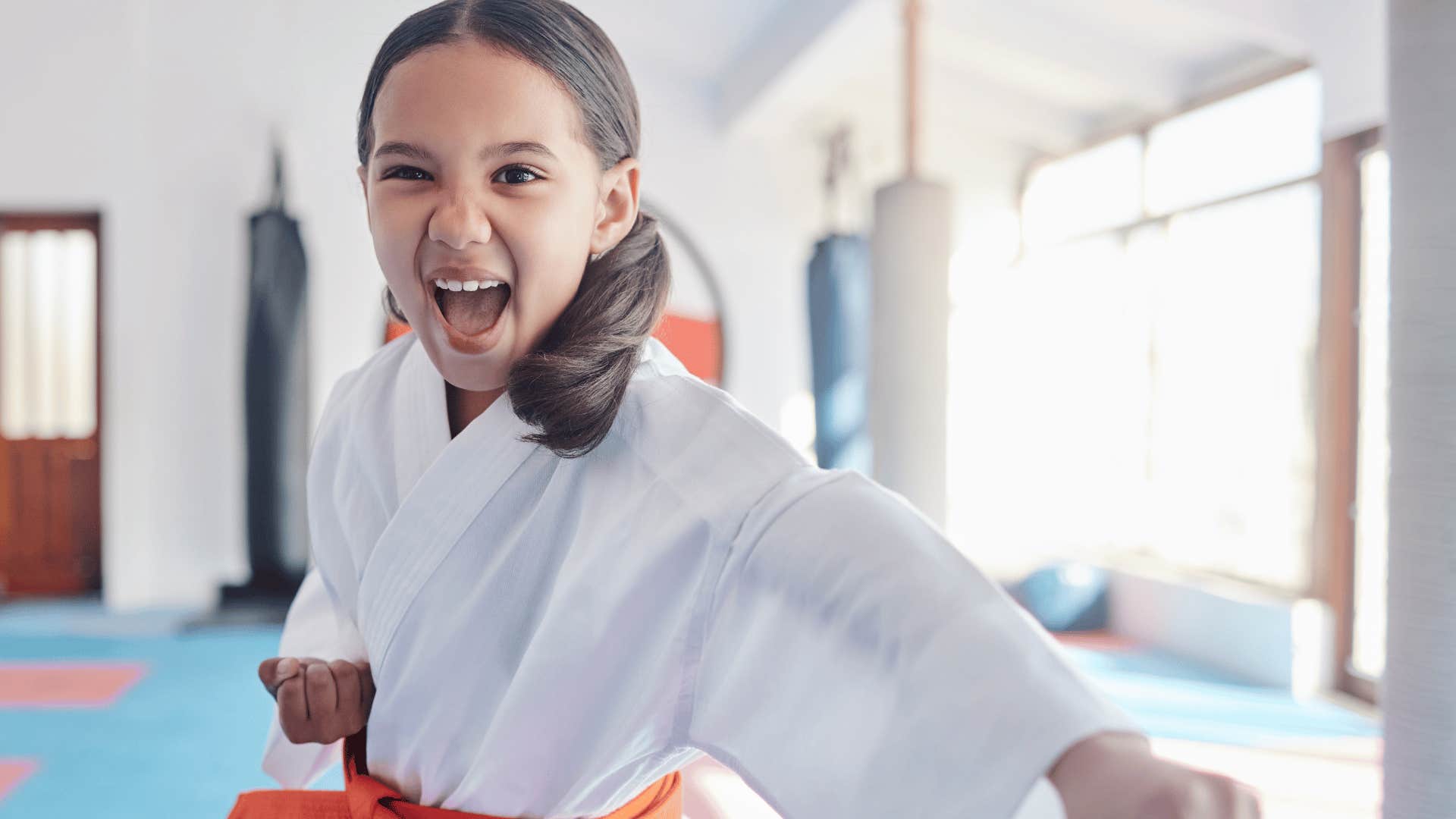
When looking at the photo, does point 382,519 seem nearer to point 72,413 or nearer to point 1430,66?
point 1430,66

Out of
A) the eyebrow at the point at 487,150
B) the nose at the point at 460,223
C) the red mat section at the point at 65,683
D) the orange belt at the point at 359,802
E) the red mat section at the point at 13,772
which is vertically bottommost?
the red mat section at the point at 13,772

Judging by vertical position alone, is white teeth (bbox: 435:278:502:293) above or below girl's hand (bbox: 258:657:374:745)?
above

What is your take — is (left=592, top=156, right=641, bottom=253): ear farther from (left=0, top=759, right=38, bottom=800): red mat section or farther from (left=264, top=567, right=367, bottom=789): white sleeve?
(left=0, top=759, right=38, bottom=800): red mat section

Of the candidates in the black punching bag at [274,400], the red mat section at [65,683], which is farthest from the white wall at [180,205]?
the red mat section at [65,683]

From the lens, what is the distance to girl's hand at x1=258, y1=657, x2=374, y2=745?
930mm

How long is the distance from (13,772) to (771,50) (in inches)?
182

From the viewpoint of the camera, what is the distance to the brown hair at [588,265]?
0.82 metres

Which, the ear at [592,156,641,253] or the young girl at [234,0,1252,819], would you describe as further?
the ear at [592,156,641,253]

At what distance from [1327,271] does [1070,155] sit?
2.46 metres

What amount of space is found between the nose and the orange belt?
0.46m

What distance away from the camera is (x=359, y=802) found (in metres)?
0.91

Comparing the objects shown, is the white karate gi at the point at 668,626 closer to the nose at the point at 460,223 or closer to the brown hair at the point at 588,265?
the brown hair at the point at 588,265

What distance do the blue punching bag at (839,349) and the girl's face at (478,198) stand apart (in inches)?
199

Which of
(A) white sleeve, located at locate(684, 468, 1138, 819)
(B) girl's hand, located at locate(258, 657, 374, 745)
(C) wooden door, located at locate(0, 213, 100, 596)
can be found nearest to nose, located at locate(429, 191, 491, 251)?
(A) white sleeve, located at locate(684, 468, 1138, 819)
